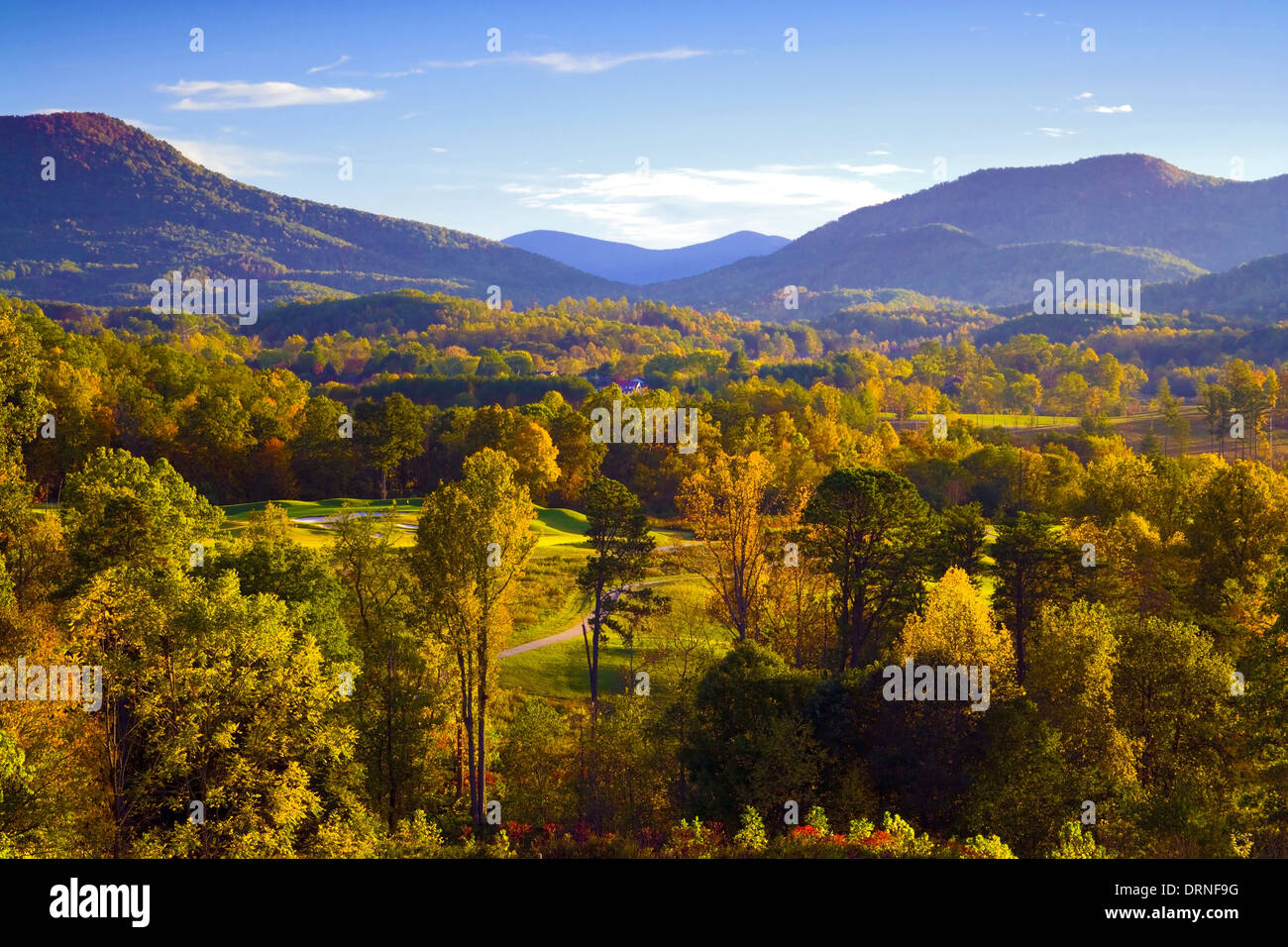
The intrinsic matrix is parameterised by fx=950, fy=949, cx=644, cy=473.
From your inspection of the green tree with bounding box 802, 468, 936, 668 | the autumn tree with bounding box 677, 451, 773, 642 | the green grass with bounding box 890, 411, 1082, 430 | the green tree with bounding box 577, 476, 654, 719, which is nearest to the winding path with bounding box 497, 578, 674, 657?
the green tree with bounding box 577, 476, 654, 719

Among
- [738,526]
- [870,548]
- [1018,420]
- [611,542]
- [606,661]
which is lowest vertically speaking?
[606,661]

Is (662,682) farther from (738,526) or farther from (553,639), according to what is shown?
(553,639)

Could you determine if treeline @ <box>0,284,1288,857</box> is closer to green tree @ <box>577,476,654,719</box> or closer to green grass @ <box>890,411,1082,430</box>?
green tree @ <box>577,476,654,719</box>

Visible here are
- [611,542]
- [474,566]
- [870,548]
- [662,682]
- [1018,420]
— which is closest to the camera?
[474,566]

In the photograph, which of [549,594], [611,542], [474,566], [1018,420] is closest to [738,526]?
[611,542]

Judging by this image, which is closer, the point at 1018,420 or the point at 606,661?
the point at 606,661

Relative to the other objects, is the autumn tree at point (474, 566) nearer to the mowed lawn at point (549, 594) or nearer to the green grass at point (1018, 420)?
the mowed lawn at point (549, 594)

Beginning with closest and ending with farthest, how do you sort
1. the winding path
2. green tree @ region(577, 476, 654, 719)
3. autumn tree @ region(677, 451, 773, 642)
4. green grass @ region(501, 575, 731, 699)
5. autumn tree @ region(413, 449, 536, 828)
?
1. autumn tree @ region(413, 449, 536, 828)
2. green grass @ region(501, 575, 731, 699)
3. autumn tree @ region(677, 451, 773, 642)
4. green tree @ region(577, 476, 654, 719)
5. the winding path

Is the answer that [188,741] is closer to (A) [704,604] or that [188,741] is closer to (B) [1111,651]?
(B) [1111,651]

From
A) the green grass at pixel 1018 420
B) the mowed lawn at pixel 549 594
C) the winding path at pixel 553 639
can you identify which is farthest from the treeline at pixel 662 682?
the green grass at pixel 1018 420

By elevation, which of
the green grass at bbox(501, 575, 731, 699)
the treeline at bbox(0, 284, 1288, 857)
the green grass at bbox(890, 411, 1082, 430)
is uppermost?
the green grass at bbox(890, 411, 1082, 430)
